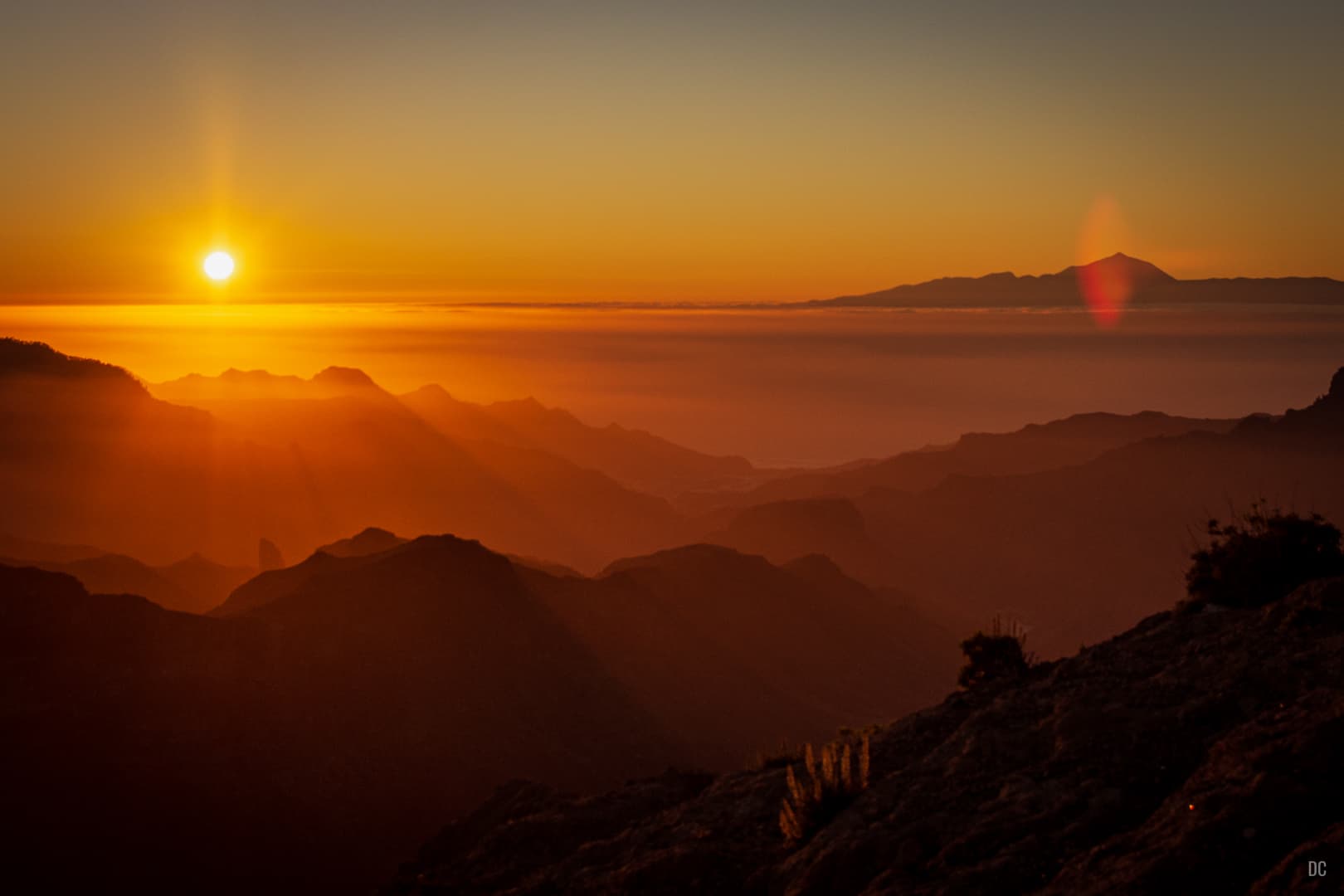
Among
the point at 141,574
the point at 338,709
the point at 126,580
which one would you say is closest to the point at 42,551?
the point at 141,574

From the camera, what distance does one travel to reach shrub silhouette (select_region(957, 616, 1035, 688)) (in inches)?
681

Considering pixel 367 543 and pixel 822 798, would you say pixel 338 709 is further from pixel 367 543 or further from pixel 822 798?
pixel 822 798

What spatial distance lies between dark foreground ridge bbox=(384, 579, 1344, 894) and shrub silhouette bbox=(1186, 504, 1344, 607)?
1.89ft

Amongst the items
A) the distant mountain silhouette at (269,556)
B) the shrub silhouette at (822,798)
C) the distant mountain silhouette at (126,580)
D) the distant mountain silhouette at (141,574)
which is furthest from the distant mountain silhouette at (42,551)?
the shrub silhouette at (822,798)

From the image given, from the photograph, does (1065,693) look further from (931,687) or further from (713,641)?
(931,687)

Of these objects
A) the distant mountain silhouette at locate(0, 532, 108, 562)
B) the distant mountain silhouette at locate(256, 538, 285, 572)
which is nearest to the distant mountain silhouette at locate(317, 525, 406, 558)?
the distant mountain silhouette at locate(0, 532, 108, 562)

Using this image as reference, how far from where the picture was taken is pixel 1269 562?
1529 centimetres

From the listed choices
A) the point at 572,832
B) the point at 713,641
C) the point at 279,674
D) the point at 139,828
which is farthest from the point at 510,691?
the point at 572,832

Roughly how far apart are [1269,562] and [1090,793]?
675 cm

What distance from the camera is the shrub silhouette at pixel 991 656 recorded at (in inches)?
681

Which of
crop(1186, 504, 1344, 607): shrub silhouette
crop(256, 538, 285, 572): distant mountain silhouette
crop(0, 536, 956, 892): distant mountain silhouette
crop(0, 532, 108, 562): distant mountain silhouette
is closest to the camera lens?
crop(1186, 504, 1344, 607): shrub silhouette

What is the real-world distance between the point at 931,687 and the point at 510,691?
67.0m

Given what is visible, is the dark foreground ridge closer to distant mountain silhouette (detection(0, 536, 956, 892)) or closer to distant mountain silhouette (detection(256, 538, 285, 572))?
distant mountain silhouette (detection(0, 536, 956, 892))

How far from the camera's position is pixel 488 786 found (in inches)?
2512
